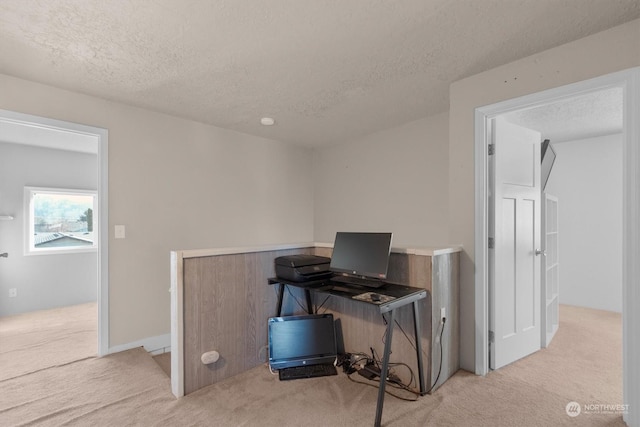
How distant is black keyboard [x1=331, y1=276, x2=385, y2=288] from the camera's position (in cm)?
213

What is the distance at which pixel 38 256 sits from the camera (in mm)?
4203

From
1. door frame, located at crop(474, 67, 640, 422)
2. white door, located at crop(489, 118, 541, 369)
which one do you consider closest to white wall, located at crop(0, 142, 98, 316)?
white door, located at crop(489, 118, 541, 369)

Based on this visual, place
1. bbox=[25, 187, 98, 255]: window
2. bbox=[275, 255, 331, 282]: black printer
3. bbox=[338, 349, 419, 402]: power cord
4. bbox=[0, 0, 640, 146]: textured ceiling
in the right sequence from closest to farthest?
bbox=[0, 0, 640, 146]: textured ceiling, bbox=[338, 349, 419, 402]: power cord, bbox=[275, 255, 331, 282]: black printer, bbox=[25, 187, 98, 255]: window

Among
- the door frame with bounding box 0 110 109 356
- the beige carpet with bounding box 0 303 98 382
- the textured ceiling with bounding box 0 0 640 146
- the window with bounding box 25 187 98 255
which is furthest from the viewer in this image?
the window with bounding box 25 187 98 255

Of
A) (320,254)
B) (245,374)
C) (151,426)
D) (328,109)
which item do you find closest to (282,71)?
(328,109)

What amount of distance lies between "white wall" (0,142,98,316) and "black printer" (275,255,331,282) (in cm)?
399

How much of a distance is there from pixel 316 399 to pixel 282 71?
93.7 inches

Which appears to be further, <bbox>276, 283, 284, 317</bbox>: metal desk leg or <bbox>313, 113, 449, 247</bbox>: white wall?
<bbox>313, 113, 449, 247</bbox>: white wall

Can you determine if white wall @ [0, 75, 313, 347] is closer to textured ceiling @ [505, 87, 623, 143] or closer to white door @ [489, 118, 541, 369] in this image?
white door @ [489, 118, 541, 369]

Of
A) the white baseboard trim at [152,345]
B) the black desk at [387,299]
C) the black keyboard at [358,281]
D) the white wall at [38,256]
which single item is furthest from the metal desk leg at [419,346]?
the white wall at [38,256]

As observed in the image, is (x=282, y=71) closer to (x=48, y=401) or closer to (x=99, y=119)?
(x=99, y=119)

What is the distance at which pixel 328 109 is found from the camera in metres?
3.11

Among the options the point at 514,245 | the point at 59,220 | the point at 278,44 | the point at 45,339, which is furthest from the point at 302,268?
the point at 59,220

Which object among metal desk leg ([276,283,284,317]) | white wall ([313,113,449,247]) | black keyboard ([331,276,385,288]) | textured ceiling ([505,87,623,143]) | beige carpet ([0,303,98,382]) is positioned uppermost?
textured ceiling ([505,87,623,143])
